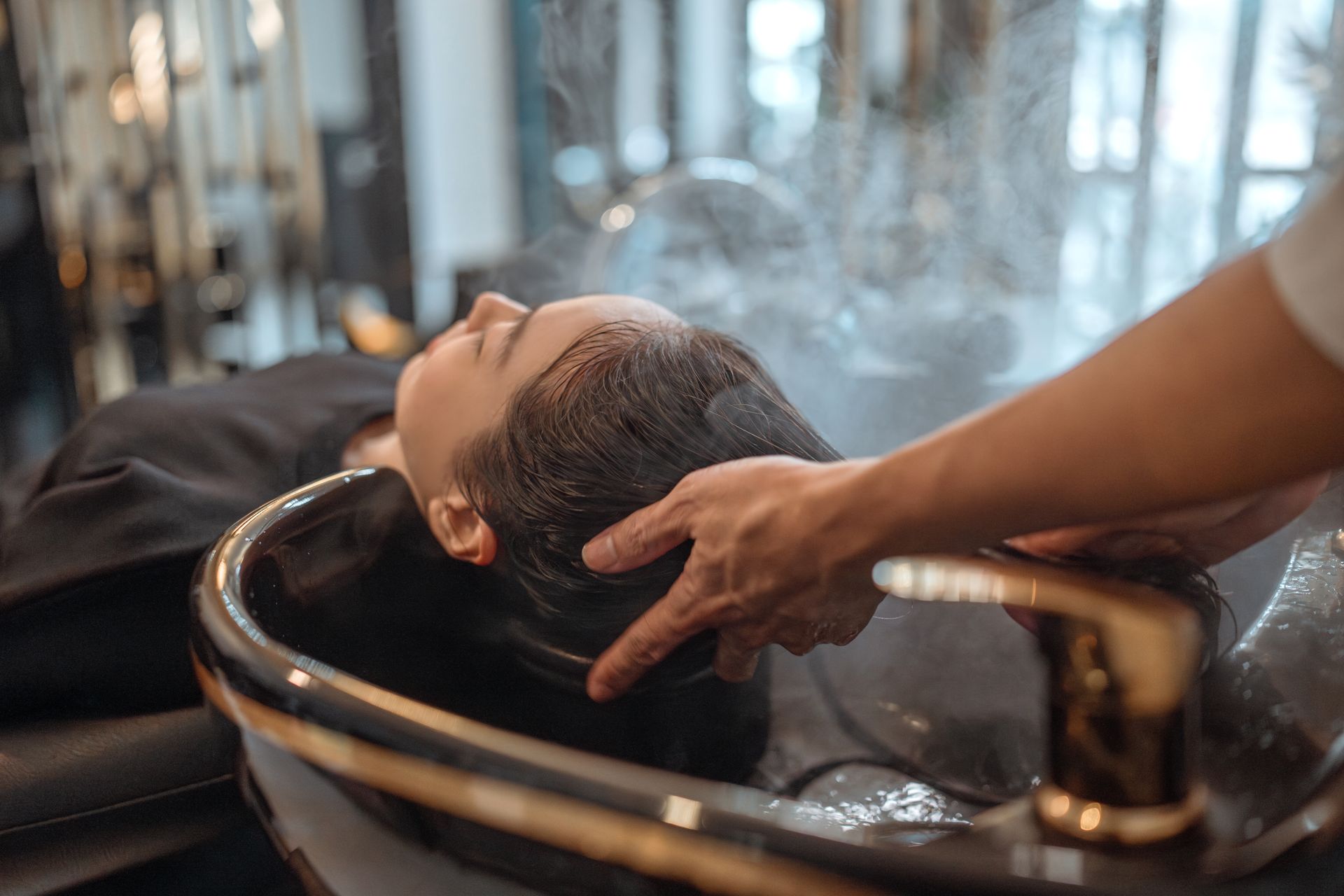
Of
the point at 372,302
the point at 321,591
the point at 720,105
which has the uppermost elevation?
the point at 720,105

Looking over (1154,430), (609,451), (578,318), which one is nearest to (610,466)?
(609,451)

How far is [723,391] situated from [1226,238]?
78 centimetres

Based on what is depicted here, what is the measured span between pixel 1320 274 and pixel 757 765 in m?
0.25

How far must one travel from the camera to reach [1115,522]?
265mm

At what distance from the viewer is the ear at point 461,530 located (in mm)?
453

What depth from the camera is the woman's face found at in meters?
0.51

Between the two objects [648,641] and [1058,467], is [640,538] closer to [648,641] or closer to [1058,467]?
[648,641]

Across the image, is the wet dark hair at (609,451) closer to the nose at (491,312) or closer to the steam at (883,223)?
the nose at (491,312)

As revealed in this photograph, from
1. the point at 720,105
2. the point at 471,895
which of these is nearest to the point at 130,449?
the point at 471,895

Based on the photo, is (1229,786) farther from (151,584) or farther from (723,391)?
(151,584)

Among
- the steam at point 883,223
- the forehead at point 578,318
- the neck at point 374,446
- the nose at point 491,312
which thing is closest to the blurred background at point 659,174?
the steam at point 883,223

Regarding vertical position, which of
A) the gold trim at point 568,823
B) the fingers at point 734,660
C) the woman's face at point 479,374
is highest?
A: the woman's face at point 479,374

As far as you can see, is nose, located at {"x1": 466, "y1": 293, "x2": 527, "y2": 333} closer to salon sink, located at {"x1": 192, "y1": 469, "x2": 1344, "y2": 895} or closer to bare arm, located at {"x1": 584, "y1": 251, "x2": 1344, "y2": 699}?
salon sink, located at {"x1": 192, "y1": 469, "x2": 1344, "y2": 895}

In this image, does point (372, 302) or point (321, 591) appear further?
point (372, 302)
